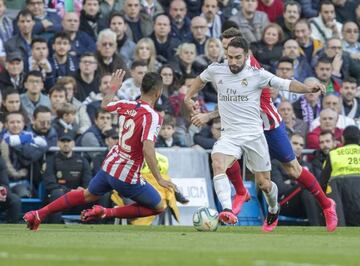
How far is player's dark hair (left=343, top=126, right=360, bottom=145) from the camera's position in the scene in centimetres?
1925

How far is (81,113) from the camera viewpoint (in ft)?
68.7

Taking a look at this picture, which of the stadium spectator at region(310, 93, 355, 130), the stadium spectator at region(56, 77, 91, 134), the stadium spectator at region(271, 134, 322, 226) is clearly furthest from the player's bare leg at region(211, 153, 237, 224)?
the stadium spectator at region(310, 93, 355, 130)

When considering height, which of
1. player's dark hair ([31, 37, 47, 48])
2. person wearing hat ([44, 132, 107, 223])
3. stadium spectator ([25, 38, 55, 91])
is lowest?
person wearing hat ([44, 132, 107, 223])

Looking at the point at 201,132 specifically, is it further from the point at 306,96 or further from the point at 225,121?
the point at 225,121

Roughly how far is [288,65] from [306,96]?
63cm

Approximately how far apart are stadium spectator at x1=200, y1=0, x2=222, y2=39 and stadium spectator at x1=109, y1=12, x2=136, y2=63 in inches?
68.5

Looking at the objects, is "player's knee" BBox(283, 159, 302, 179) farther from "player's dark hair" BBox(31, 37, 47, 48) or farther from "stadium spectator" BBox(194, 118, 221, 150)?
"player's dark hair" BBox(31, 37, 47, 48)

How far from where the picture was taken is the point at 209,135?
2111 cm

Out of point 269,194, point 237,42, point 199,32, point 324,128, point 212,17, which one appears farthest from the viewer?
point 212,17

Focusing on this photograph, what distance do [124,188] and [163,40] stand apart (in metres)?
7.78

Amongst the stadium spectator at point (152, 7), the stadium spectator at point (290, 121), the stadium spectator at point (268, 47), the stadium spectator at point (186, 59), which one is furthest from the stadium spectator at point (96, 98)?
the stadium spectator at point (268, 47)

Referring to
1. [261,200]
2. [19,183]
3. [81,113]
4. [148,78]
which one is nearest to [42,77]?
[81,113]

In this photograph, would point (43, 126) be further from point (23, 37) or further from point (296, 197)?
point (296, 197)

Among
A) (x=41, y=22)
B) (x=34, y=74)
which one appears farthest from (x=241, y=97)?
(x=41, y=22)
